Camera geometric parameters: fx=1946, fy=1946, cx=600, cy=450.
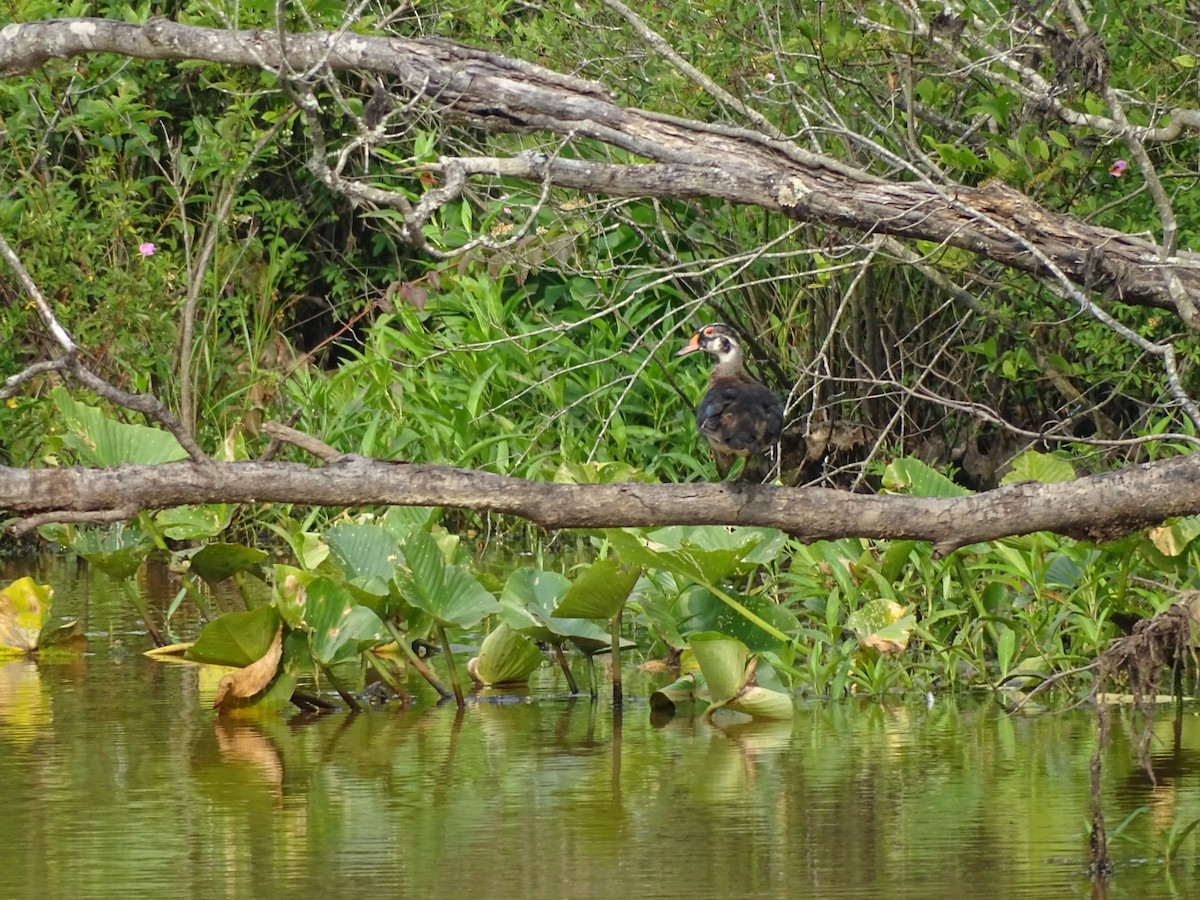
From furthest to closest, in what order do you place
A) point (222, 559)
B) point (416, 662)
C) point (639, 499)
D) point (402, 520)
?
point (402, 520) < point (222, 559) < point (416, 662) < point (639, 499)

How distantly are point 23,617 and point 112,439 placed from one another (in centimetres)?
74

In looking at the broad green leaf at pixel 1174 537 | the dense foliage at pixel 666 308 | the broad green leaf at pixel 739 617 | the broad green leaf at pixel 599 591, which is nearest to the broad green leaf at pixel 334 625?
the dense foliage at pixel 666 308

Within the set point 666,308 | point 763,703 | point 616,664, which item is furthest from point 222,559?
point 666,308

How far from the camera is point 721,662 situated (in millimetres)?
5379

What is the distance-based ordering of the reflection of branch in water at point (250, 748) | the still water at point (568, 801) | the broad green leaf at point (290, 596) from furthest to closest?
1. the broad green leaf at point (290, 596)
2. the reflection of branch in water at point (250, 748)
3. the still water at point (568, 801)

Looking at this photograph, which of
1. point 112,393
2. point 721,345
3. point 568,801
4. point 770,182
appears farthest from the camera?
point 721,345

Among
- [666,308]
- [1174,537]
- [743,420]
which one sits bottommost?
[1174,537]

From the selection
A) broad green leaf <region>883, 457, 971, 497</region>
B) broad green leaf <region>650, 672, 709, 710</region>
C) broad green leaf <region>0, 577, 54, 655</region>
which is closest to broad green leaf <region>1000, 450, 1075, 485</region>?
broad green leaf <region>883, 457, 971, 497</region>

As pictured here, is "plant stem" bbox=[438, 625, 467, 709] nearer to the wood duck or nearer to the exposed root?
the wood duck

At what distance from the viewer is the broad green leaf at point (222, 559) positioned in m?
5.98

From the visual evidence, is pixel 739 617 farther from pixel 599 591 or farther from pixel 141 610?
pixel 141 610

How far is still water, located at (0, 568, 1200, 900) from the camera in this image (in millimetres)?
3803

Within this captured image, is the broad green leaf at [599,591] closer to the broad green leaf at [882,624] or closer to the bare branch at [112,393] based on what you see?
the broad green leaf at [882,624]

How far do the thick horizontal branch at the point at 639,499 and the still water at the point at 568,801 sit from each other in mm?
631
